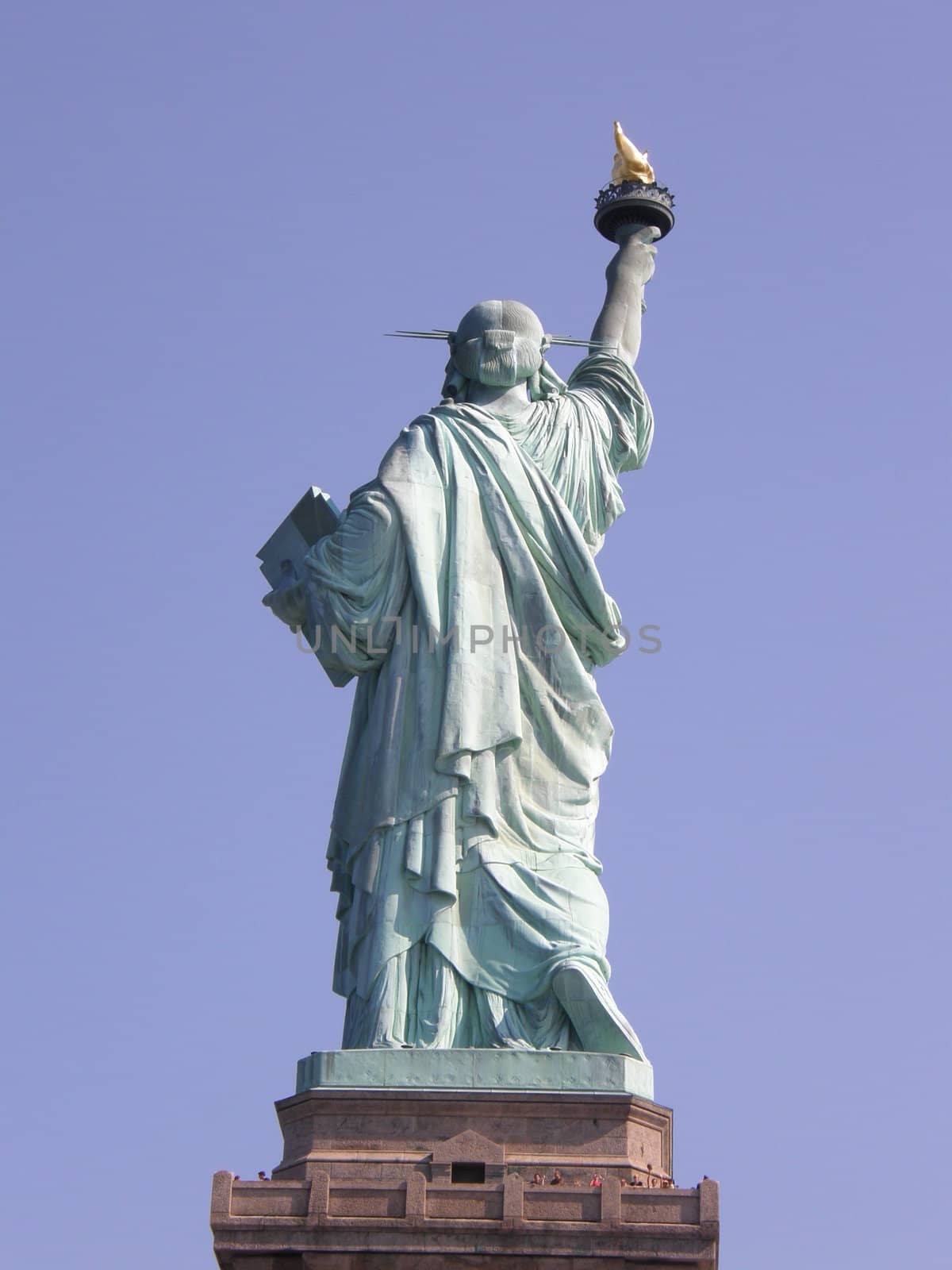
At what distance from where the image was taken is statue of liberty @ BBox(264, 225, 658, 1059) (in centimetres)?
2398

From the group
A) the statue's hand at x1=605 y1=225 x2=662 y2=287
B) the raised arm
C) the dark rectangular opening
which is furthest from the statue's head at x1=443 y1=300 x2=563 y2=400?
the dark rectangular opening

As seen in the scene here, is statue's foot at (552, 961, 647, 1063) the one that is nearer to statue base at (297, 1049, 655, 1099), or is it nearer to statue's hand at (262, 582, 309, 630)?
statue base at (297, 1049, 655, 1099)

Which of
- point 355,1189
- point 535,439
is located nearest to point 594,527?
point 535,439

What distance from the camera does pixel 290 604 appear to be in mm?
26062

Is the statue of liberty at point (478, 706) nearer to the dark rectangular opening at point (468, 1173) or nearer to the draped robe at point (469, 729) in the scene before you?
the draped robe at point (469, 729)

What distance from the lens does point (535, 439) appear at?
1052 inches

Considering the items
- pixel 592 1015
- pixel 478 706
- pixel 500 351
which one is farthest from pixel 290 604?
pixel 592 1015

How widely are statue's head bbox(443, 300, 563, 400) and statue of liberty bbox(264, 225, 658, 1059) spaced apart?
→ 21 mm

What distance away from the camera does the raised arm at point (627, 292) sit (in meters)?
28.3

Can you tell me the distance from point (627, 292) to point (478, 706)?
5660 mm

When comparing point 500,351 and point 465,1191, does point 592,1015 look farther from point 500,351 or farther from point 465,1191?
point 500,351

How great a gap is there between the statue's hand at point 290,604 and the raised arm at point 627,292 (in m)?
4.30

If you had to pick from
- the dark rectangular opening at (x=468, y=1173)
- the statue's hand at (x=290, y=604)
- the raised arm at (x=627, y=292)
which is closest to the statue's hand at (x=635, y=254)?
the raised arm at (x=627, y=292)

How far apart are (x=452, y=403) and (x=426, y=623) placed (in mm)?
2542
